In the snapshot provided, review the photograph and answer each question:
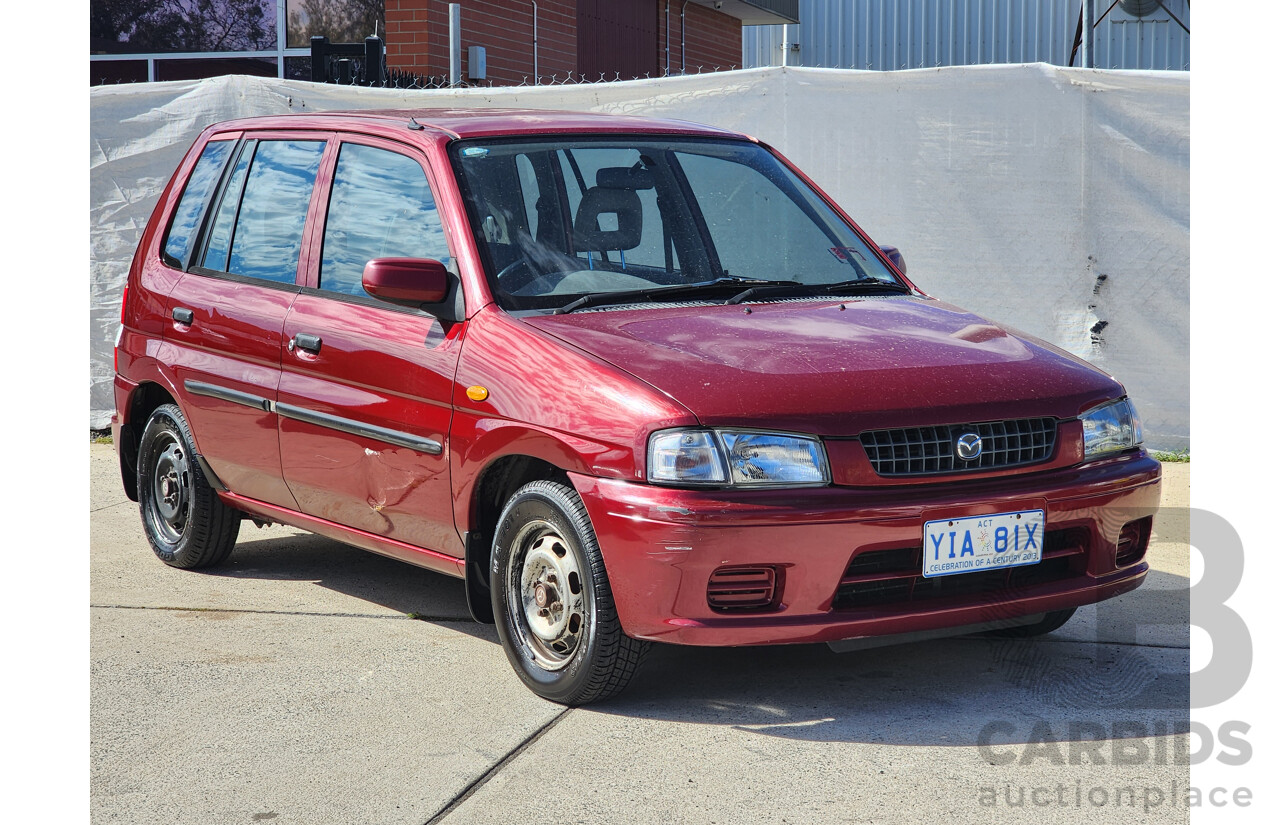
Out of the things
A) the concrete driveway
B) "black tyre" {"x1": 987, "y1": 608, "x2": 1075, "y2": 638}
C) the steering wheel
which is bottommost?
the concrete driveway

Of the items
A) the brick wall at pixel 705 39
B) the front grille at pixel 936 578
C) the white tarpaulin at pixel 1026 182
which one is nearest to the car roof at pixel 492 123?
the front grille at pixel 936 578

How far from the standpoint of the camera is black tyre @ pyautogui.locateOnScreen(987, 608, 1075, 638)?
5.05 m

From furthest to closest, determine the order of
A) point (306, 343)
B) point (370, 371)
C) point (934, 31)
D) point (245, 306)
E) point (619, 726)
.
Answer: point (934, 31) < point (245, 306) < point (306, 343) < point (370, 371) < point (619, 726)

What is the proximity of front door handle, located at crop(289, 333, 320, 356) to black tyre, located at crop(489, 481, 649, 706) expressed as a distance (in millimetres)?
1147

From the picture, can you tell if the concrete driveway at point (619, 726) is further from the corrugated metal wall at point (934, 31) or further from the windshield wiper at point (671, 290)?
the corrugated metal wall at point (934, 31)

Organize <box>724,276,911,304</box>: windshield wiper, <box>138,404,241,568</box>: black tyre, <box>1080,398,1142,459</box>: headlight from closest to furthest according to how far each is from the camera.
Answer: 1. <box>1080,398,1142,459</box>: headlight
2. <box>724,276,911,304</box>: windshield wiper
3. <box>138,404,241,568</box>: black tyre

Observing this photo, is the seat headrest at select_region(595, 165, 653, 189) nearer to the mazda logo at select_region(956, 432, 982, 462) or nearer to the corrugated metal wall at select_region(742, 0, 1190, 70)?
the mazda logo at select_region(956, 432, 982, 462)

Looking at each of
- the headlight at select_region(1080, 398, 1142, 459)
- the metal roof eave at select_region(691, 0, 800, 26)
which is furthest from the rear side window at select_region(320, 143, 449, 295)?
the metal roof eave at select_region(691, 0, 800, 26)

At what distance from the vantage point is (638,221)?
5266 millimetres

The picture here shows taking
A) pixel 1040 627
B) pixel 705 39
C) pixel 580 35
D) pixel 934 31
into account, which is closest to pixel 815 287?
pixel 1040 627

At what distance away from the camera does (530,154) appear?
207 inches

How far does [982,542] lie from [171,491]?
148 inches

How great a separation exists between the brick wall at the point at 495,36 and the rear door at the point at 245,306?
26.7 feet

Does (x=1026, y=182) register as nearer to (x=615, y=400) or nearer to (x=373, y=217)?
(x=373, y=217)
